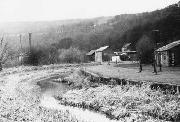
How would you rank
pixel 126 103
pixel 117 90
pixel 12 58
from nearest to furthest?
1. pixel 126 103
2. pixel 117 90
3. pixel 12 58

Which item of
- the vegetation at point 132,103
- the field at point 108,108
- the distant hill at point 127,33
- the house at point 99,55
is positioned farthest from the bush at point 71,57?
the field at point 108,108

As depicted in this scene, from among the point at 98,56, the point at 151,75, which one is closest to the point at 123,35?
the point at 98,56

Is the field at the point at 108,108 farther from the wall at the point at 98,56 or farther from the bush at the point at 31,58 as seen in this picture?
A: the wall at the point at 98,56

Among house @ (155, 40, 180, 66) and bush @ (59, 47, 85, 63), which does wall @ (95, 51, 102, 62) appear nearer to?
bush @ (59, 47, 85, 63)

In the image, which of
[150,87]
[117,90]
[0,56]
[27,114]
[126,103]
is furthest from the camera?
[0,56]

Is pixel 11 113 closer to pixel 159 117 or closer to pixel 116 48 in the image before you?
pixel 159 117

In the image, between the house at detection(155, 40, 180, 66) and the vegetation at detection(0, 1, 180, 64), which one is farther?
the vegetation at detection(0, 1, 180, 64)

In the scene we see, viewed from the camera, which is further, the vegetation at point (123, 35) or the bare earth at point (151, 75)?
the vegetation at point (123, 35)

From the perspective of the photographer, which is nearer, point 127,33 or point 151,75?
point 151,75

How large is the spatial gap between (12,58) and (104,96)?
251 feet

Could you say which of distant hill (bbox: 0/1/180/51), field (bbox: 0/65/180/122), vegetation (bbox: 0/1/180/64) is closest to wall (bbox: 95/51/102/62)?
vegetation (bbox: 0/1/180/64)

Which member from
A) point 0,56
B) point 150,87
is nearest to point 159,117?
point 150,87

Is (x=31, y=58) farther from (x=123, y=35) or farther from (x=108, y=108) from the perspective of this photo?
(x=123, y=35)

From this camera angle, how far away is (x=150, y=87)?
22.2 meters
